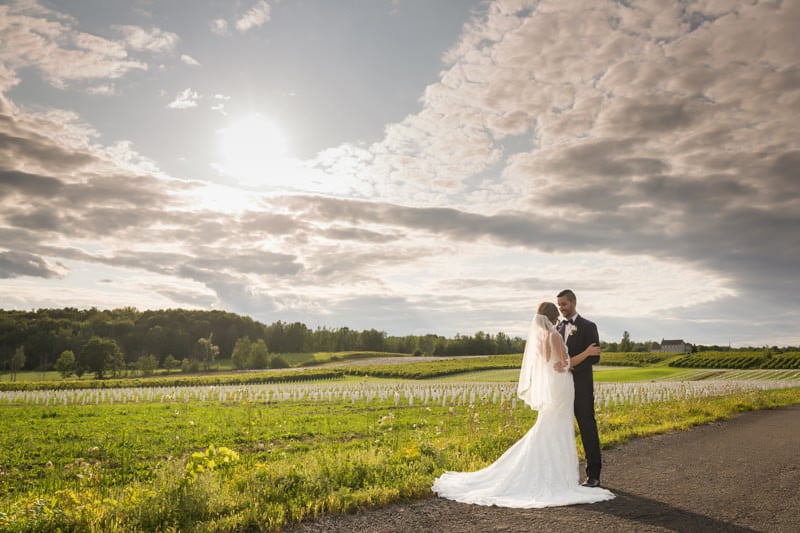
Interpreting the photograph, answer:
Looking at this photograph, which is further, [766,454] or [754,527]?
[766,454]

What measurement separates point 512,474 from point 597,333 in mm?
2458

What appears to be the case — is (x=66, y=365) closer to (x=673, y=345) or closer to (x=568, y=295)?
(x=568, y=295)

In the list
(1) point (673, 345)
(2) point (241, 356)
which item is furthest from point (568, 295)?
(1) point (673, 345)

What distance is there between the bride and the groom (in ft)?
0.65

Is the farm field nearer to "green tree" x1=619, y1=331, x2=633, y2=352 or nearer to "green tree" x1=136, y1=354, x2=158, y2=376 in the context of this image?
"green tree" x1=136, y1=354, x2=158, y2=376

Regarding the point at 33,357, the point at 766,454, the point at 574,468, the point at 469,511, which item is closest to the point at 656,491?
the point at 574,468

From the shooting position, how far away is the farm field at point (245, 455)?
6211 mm

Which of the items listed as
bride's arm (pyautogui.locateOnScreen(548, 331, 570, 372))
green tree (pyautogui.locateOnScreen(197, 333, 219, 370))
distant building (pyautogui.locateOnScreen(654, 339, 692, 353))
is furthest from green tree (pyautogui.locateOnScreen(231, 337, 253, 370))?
distant building (pyautogui.locateOnScreen(654, 339, 692, 353))

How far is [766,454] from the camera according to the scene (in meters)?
11.0

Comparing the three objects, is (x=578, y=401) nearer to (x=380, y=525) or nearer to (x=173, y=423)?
(x=380, y=525)

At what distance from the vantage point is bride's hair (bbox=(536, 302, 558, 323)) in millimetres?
8508

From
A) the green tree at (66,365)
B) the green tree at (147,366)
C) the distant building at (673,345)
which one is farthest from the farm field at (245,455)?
the distant building at (673,345)

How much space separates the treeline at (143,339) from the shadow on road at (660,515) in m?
91.7

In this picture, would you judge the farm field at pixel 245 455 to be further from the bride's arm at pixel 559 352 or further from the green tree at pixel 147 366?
the green tree at pixel 147 366
